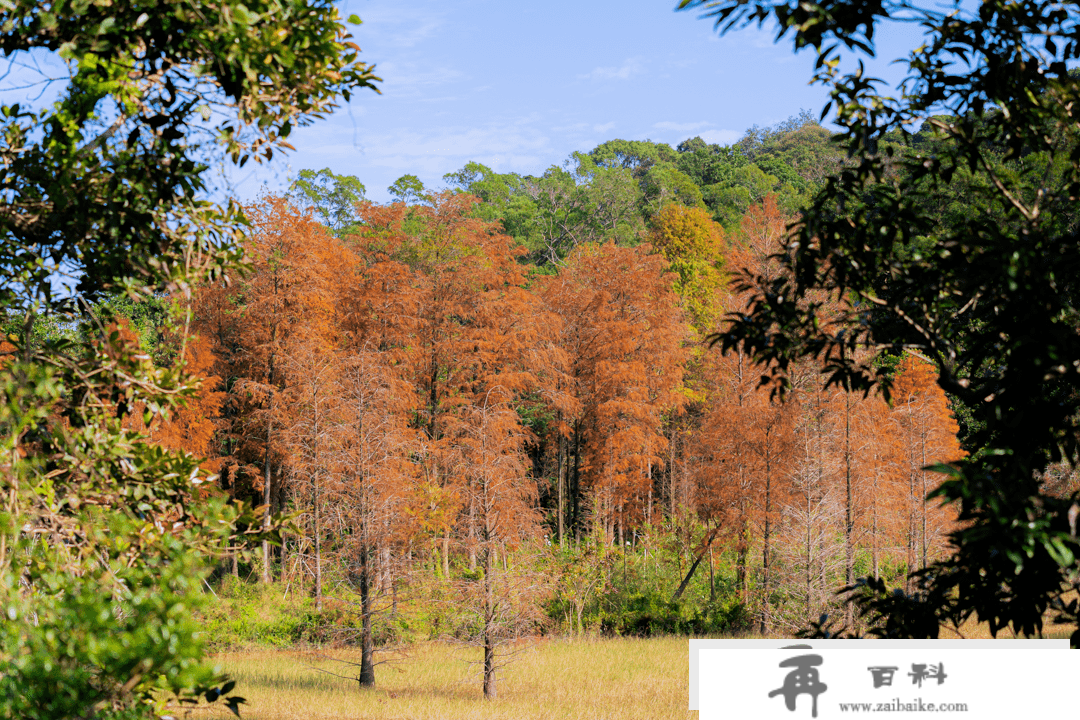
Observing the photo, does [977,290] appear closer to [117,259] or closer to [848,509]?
[117,259]

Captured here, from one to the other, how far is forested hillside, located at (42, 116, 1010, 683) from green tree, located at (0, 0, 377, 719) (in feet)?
35.2

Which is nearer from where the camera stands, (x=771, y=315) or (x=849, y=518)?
(x=771, y=315)

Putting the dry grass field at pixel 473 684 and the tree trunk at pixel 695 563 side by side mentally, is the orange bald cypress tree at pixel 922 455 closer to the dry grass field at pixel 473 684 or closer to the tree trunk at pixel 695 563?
the dry grass field at pixel 473 684

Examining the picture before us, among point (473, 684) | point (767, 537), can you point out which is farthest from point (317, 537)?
point (767, 537)

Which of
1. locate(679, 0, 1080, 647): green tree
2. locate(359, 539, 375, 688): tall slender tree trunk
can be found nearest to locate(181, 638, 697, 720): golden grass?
locate(359, 539, 375, 688): tall slender tree trunk

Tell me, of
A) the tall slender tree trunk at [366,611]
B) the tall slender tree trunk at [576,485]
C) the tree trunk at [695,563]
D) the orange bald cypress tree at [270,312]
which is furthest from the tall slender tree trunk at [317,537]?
the tree trunk at [695,563]

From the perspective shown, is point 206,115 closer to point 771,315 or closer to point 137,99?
point 137,99

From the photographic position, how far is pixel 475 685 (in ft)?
52.2

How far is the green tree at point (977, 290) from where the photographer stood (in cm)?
302

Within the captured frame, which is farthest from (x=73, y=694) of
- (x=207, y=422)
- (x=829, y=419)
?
(x=207, y=422)

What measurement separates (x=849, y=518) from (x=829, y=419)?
2471 mm

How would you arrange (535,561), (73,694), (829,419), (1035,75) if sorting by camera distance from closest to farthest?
(73,694) < (1035,75) < (829,419) < (535,561)

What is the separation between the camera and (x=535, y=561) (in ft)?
69.4

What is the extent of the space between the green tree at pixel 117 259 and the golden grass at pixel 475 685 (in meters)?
8.19
